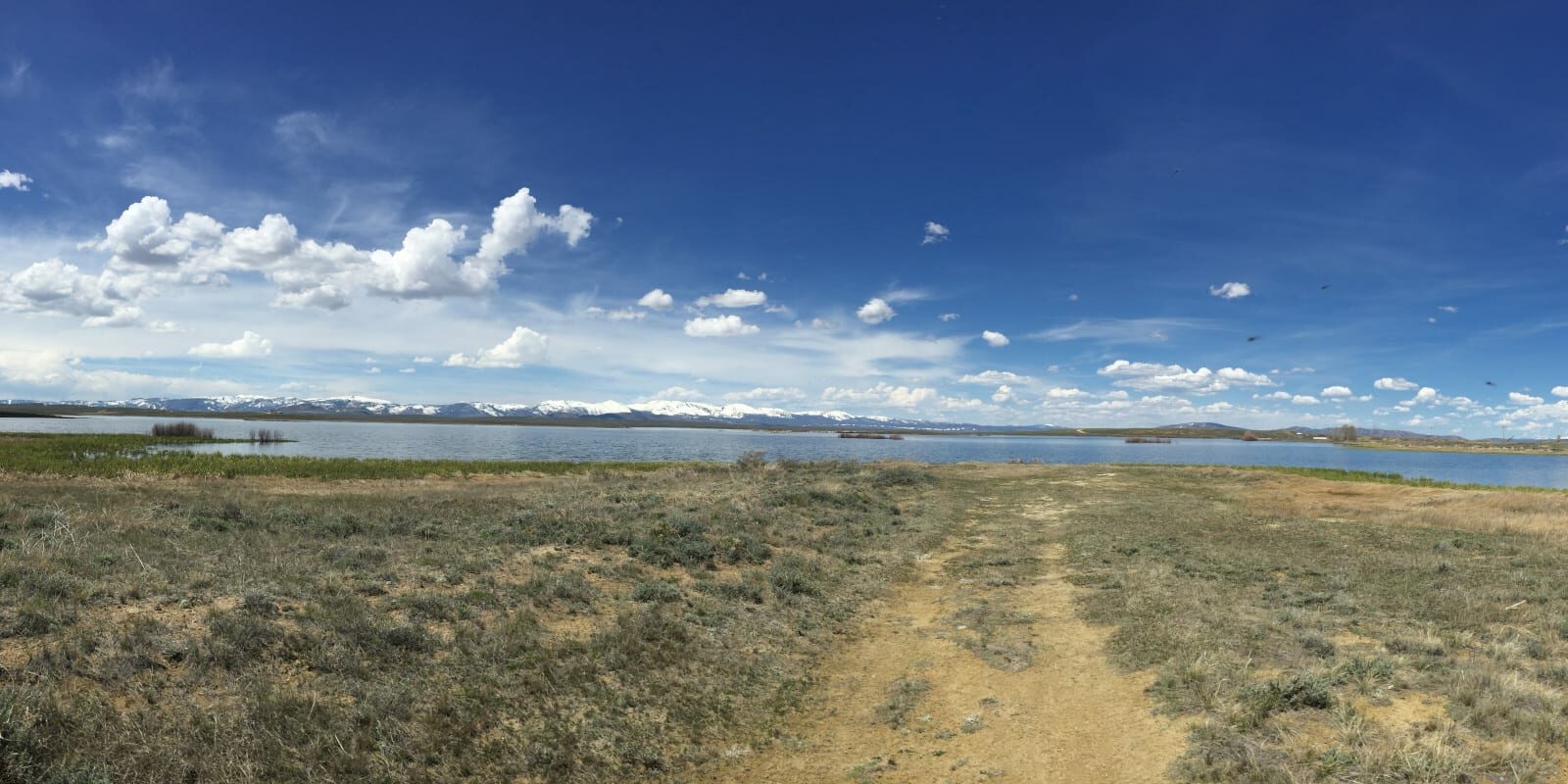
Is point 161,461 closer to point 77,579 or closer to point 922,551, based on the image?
point 77,579

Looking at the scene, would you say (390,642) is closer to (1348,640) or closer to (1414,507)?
(1348,640)

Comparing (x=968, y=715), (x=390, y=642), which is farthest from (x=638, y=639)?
(x=968, y=715)

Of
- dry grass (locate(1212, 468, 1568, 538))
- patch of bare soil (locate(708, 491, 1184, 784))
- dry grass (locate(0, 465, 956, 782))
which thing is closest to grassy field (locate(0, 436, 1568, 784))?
dry grass (locate(0, 465, 956, 782))

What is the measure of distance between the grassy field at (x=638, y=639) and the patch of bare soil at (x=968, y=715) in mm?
198

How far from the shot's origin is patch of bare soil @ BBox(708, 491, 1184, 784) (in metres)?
8.70

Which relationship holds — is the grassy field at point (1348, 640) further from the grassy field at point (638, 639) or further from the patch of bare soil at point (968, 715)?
the patch of bare soil at point (968, 715)

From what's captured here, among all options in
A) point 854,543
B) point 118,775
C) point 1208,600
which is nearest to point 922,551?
point 854,543

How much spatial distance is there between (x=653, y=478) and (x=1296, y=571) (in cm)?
3236

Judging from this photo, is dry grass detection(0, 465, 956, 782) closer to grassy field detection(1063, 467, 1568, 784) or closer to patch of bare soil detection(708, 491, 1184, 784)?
patch of bare soil detection(708, 491, 1184, 784)

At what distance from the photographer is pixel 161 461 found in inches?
1962

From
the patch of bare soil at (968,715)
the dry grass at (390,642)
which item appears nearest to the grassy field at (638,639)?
the dry grass at (390,642)

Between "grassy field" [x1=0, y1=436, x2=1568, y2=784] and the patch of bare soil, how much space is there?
20cm

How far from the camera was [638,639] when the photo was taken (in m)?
11.8

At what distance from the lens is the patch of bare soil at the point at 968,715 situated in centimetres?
870
